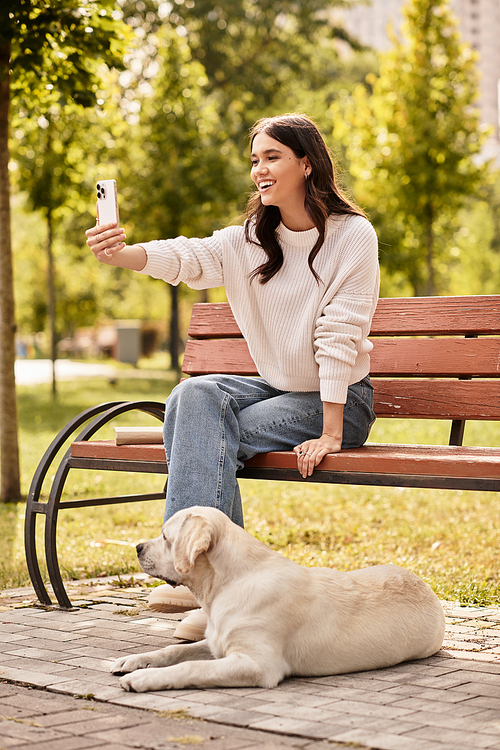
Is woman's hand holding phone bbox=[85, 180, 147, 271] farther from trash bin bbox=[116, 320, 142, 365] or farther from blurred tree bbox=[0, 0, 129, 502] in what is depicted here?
trash bin bbox=[116, 320, 142, 365]

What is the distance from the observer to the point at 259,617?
3098 millimetres

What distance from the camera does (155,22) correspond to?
2364 centimetres

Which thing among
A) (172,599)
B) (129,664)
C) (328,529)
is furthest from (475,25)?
(129,664)

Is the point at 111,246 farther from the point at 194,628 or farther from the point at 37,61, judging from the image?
the point at 37,61

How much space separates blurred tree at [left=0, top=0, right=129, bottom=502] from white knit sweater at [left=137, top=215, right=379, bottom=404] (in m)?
2.75

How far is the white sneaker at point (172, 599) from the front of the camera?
3625 millimetres

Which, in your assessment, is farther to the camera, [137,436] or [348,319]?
[137,436]

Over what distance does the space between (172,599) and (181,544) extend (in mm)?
607

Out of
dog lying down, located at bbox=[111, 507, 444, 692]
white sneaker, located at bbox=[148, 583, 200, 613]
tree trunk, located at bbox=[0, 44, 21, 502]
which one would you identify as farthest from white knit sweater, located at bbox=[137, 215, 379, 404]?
tree trunk, located at bbox=[0, 44, 21, 502]

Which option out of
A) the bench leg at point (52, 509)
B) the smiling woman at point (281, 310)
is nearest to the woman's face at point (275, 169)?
the smiling woman at point (281, 310)

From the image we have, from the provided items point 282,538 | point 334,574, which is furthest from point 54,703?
point 282,538

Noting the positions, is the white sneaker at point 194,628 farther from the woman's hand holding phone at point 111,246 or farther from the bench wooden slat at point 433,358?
the bench wooden slat at point 433,358

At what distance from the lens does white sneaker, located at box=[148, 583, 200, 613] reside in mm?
3625

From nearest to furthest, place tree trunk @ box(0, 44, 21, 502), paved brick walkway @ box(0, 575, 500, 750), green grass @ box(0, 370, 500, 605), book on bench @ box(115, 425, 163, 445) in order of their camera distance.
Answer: paved brick walkway @ box(0, 575, 500, 750)
book on bench @ box(115, 425, 163, 445)
green grass @ box(0, 370, 500, 605)
tree trunk @ box(0, 44, 21, 502)
